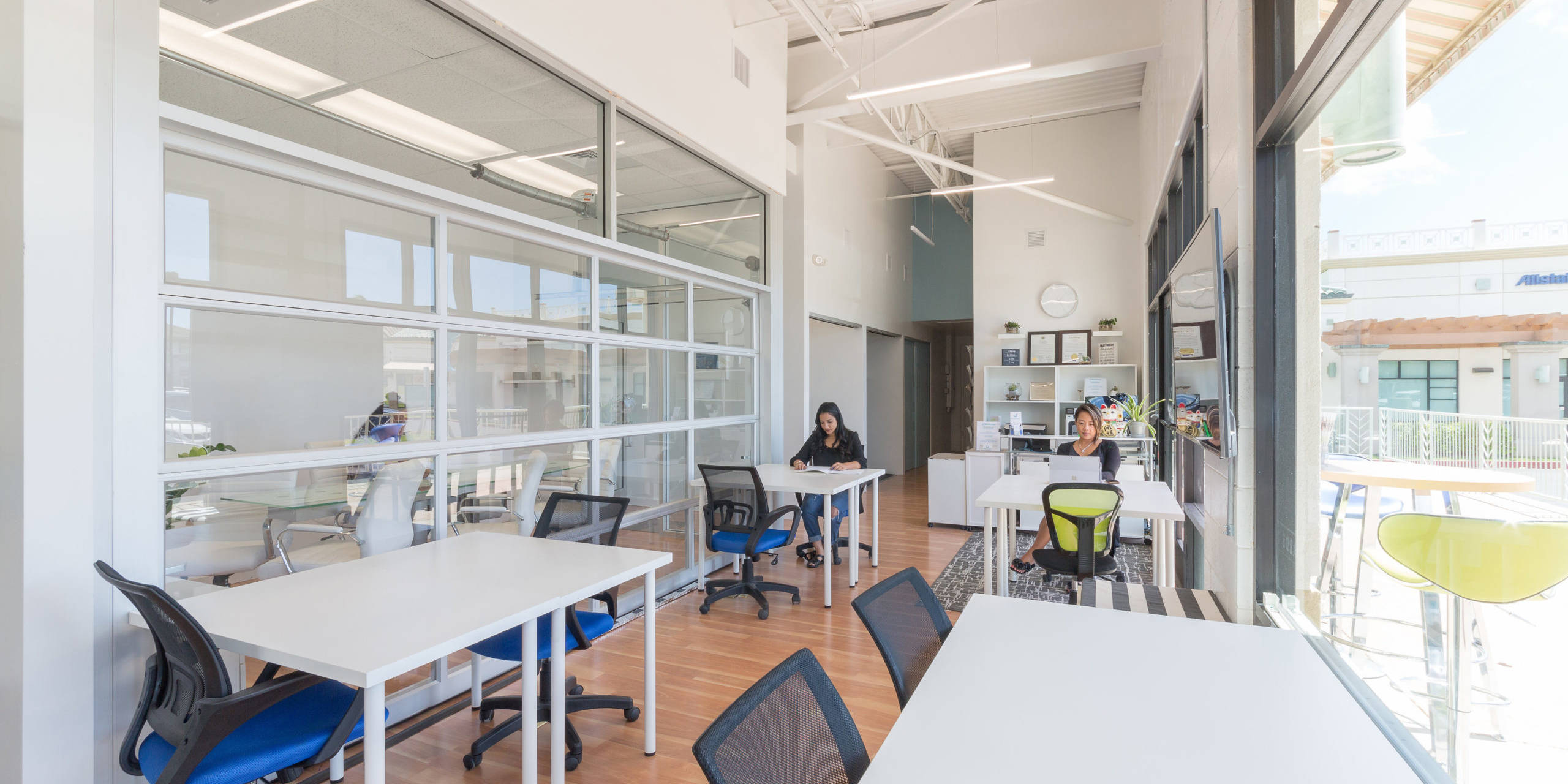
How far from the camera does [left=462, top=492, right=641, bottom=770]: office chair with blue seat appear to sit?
256 centimetres

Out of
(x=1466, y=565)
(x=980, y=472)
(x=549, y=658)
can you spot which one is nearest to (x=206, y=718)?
(x=549, y=658)

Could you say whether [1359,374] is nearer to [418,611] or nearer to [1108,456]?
[418,611]

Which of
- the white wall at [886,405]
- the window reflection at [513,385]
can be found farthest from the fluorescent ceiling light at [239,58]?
the white wall at [886,405]

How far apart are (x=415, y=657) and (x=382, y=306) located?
68.5 inches

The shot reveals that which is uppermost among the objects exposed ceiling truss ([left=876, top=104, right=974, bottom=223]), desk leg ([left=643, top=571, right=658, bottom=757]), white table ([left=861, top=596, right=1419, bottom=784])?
exposed ceiling truss ([left=876, top=104, right=974, bottom=223])

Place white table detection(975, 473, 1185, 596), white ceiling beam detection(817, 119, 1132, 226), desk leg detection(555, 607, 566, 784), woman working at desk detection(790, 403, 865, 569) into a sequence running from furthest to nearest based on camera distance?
white ceiling beam detection(817, 119, 1132, 226), woman working at desk detection(790, 403, 865, 569), white table detection(975, 473, 1185, 596), desk leg detection(555, 607, 566, 784)

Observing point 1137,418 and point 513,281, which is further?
point 1137,418

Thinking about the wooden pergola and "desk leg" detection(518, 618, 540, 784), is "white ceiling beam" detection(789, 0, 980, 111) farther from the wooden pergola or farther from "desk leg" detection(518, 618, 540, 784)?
"desk leg" detection(518, 618, 540, 784)

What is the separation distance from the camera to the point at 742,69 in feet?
17.6

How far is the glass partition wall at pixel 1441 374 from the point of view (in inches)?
39.6

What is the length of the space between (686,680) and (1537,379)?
3.17 m

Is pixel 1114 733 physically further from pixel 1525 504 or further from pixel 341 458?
pixel 341 458

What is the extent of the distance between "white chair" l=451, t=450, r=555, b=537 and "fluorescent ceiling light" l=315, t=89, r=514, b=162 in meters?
1.54

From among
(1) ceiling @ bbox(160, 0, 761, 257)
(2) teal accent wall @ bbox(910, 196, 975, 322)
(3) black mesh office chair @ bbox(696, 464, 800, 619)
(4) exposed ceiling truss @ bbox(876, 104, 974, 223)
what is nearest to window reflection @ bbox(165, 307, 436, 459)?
(1) ceiling @ bbox(160, 0, 761, 257)
